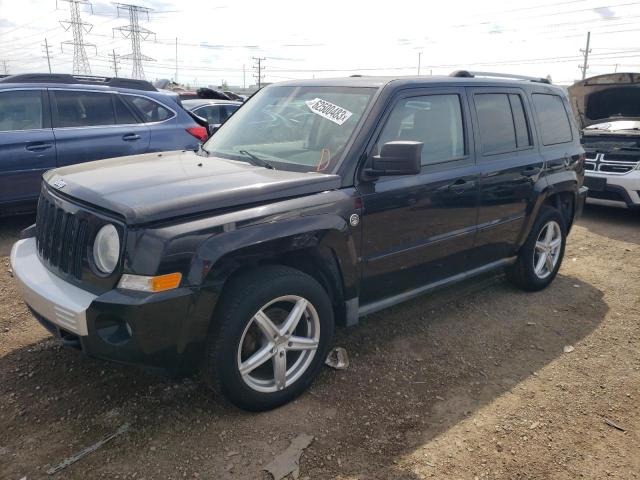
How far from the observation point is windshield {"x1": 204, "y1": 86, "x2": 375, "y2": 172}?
332cm

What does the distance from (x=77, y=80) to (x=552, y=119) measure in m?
5.44

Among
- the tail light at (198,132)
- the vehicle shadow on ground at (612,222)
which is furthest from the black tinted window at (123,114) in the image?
the vehicle shadow on ground at (612,222)

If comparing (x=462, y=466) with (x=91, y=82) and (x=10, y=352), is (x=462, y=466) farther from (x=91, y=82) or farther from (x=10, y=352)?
(x=91, y=82)

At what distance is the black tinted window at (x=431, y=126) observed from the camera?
3461mm

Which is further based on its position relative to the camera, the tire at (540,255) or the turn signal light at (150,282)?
the tire at (540,255)

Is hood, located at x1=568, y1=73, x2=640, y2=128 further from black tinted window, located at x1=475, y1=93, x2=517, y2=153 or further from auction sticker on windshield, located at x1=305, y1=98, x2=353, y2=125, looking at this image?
auction sticker on windshield, located at x1=305, y1=98, x2=353, y2=125

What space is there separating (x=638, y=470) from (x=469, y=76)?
2930 mm

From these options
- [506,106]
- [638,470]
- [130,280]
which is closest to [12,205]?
[130,280]

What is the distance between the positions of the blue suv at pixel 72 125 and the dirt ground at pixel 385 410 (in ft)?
6.72

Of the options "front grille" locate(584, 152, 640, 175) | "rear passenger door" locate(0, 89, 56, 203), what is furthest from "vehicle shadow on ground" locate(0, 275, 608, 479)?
"front grille" locate(584, 152, 640, 175)

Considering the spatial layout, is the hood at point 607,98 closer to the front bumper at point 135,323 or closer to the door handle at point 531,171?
the door handle at point 531,171

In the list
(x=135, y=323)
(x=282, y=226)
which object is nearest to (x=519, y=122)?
(x=282, y=226)

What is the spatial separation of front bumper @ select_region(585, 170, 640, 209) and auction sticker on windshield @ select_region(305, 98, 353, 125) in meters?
5.76

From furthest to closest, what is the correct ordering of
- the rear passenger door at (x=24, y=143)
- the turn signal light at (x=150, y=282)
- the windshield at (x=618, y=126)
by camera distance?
1. the windshield at (x=618, y=126)
2. the rear passenger door at (x=24, y=143)
3. the turn signal light at (x=150, y=282)
